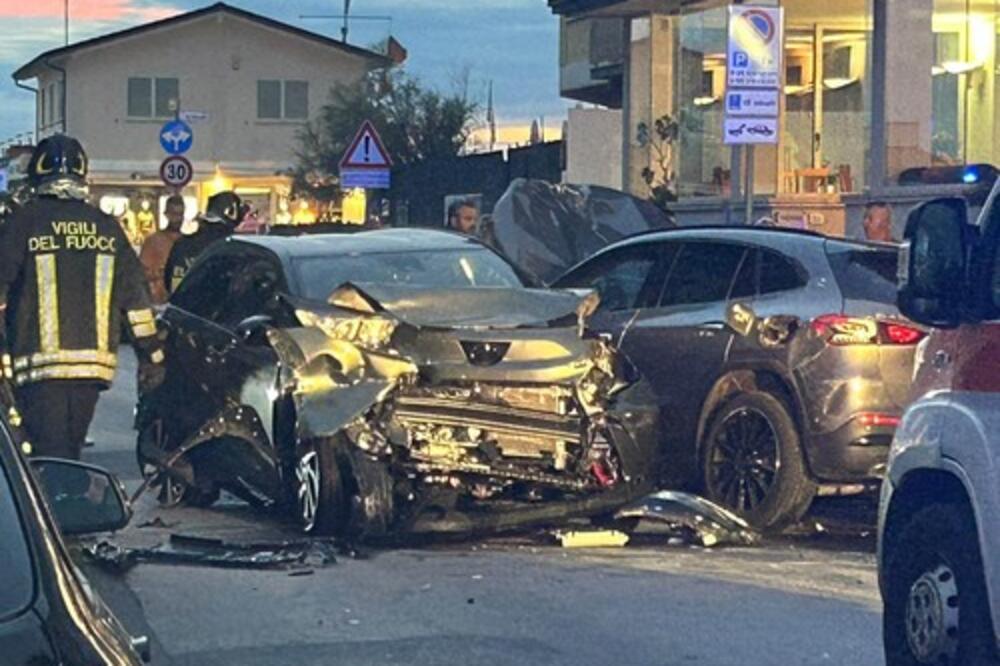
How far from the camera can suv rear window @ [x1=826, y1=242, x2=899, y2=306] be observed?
35.3 feet

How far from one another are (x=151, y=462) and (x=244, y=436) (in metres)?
1.36

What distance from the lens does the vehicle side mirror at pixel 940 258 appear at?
6160 millimetres

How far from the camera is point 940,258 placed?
6180 mm

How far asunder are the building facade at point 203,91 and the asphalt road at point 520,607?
56.7 m

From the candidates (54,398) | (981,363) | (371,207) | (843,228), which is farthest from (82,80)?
(981,363)

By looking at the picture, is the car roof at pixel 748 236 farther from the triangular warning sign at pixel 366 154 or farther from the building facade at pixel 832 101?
the triangular warning sign at pixel 366 154

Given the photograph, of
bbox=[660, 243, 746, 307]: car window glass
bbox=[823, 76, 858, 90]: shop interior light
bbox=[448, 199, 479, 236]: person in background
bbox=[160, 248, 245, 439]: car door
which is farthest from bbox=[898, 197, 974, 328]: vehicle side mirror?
bbox=[823, 76, 858, 90]: shop interior light

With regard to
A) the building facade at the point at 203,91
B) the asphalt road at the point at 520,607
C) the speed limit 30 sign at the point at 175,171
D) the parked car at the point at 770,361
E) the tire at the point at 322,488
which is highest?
the building facade at the point at 203,91

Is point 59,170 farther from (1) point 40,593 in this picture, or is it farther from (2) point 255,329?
(1) point 40,593

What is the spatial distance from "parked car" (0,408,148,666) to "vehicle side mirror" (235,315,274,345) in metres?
6.48

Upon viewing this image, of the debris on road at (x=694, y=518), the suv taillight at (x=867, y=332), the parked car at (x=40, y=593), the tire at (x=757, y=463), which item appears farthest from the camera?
the tire at (x=757, y=463)

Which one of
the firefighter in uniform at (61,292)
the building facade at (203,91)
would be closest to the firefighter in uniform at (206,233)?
the firefighter in uniform at (61,292)

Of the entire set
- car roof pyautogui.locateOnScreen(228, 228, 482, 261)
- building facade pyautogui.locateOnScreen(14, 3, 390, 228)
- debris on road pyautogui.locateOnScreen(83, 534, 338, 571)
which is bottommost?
debris on road pyautogui.locateOnScreen(83, 534, 338, 571)

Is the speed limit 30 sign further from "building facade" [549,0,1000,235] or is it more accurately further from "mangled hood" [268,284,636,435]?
"mangled hood" [268,284,636,435]
